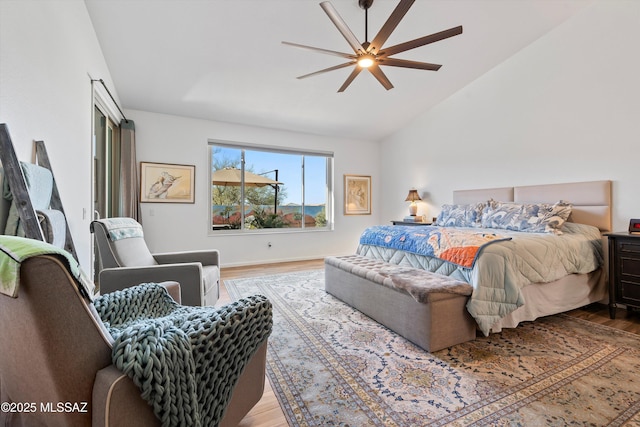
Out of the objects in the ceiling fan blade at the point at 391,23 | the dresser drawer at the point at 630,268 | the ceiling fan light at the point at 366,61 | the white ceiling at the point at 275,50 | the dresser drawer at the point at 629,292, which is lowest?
the dresser drawer at the point at 629,292

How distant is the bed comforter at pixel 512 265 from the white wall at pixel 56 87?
9.65 ft

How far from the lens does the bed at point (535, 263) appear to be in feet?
6.98

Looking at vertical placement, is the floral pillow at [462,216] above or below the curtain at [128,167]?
below

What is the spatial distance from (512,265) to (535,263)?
1.04ft

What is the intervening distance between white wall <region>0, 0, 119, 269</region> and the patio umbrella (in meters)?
2.25

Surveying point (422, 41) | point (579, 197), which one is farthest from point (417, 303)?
point (579, 197)

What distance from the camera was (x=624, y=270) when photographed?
2580 millimetres

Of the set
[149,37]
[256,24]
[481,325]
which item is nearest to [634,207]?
[481,325]

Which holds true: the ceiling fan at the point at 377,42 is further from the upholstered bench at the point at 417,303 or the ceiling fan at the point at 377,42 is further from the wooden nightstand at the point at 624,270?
the wooden nightstand at the point at 624,270

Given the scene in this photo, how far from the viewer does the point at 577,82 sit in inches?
129

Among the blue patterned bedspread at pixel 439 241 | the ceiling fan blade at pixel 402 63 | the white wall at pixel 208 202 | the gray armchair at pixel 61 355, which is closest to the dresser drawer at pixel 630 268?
the blue patterned bedspread at pixel 439 241

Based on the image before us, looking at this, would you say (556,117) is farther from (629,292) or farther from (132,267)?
(132,267)

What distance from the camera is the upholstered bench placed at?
2031 millimetres

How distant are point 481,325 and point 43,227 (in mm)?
2831
